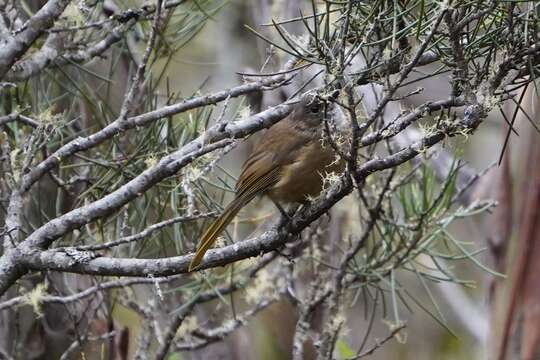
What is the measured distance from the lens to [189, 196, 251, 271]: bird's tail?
2324mm

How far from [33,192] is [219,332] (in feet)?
2.79

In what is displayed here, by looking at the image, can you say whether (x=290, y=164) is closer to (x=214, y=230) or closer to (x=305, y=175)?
(x=305, y=175)

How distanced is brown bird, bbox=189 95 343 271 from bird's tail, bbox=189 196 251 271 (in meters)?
0.06

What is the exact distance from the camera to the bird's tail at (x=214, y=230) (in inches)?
91.5

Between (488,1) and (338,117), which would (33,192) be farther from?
(488,1)

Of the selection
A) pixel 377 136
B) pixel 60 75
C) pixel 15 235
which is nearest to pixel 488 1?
pixel 377 136

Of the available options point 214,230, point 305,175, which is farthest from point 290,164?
point 214,230

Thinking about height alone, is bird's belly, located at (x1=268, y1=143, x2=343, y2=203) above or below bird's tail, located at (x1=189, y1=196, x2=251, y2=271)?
above

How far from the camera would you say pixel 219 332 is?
3.57 m

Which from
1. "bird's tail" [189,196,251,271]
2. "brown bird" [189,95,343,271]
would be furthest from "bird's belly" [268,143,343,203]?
"bird's tail" [189,196,251,271]

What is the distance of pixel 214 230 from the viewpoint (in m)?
2.59

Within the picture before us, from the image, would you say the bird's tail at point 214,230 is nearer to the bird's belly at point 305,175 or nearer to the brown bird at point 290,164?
the brown bird at point 290,164

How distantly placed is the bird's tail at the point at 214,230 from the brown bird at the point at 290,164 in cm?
6

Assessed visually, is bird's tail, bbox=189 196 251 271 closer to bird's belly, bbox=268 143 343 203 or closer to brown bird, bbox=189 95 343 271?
brown bird, bbox=189 95 343 271
